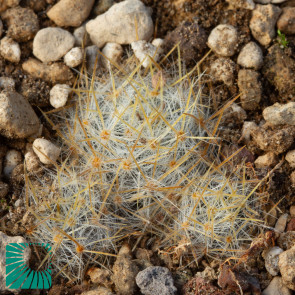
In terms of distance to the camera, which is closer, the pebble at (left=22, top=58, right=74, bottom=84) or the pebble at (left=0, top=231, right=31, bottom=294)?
the pebble at (left=0, top=231, right=31, bottom=294)

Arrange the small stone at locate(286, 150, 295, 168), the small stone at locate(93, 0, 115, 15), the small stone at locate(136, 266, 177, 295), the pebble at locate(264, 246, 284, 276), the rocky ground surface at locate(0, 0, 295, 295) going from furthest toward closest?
the small stone at locate(93, 0, 115, 15)
the small stone at locate(286, 150, 295, 168)
the rocky ground surface at locate(0, 0, 295, 295)
the pebble at locate(264, 246, 284, 276)
the small stone at locate(136, 266, 177, 295)

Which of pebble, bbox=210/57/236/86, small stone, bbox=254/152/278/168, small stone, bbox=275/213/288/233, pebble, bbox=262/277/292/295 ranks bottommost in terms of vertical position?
pebble, bbox=262/277/292/295

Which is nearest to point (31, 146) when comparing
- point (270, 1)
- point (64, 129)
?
point (64, 129)

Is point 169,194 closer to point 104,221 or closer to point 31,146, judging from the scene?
point 104,221

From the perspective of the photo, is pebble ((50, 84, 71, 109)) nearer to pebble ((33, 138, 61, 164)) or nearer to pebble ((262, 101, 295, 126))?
pebble ((33, 138, 61, 164))

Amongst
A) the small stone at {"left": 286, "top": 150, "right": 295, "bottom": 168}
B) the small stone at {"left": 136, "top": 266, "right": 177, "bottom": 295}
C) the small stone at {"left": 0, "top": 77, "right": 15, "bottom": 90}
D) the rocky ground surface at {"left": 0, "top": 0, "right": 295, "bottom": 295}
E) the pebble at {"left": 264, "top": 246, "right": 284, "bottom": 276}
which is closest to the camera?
the small stone at {"left": 136, "top": 266, "right": 177, "bottom": 295}

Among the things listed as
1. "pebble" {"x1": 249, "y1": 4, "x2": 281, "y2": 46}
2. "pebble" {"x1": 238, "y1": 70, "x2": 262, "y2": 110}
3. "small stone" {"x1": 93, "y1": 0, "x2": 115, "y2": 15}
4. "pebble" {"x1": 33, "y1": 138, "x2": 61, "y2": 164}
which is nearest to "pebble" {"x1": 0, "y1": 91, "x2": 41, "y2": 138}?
"pebble" {"x1": 33, "y1": 138, "x2": 61, "y2": 164}

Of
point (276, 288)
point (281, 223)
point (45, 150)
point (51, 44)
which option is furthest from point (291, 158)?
point (51, 44)
